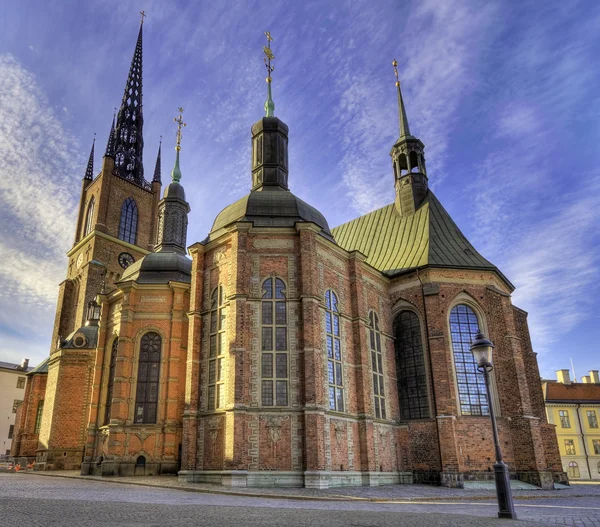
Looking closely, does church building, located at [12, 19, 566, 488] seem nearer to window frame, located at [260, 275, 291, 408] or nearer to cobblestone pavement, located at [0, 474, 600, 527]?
window frame, located at [260, 275, 291, 408]

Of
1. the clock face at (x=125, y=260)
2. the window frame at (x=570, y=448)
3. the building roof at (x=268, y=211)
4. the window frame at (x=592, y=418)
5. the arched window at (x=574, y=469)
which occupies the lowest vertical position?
the arched window at (x=574, y=469)

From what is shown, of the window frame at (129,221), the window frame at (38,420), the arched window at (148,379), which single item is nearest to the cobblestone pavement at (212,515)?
the arched window at (148,379)

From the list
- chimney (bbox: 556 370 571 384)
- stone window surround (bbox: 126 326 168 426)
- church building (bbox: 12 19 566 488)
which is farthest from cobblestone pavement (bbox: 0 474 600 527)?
chimney (bbox: 556 370 571 384)

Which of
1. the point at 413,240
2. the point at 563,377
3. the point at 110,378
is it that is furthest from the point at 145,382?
the point at 563,377

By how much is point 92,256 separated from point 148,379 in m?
25.3

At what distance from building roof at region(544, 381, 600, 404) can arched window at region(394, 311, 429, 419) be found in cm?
2987

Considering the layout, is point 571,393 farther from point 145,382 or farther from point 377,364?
point 145,382

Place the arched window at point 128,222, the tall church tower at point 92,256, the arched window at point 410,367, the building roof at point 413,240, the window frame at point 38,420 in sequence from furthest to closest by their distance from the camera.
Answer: the arched window at point 128,222, the window frame at point 38,420, the tall church tower at point 92,256, the building roof at point 413,240, the arched window at point 410,367

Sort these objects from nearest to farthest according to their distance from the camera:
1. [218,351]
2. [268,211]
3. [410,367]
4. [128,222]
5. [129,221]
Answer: [218,351] < [268,211] < [410,367] < [128,222] < [129,221]

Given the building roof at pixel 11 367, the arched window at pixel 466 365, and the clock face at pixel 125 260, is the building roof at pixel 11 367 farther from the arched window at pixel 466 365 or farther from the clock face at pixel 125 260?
the arched window at pixel 466 365

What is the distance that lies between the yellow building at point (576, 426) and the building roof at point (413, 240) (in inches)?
1088

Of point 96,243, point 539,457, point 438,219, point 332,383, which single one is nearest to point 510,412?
point 539,457

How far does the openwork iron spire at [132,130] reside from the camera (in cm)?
5828

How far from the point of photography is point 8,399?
64.8m
